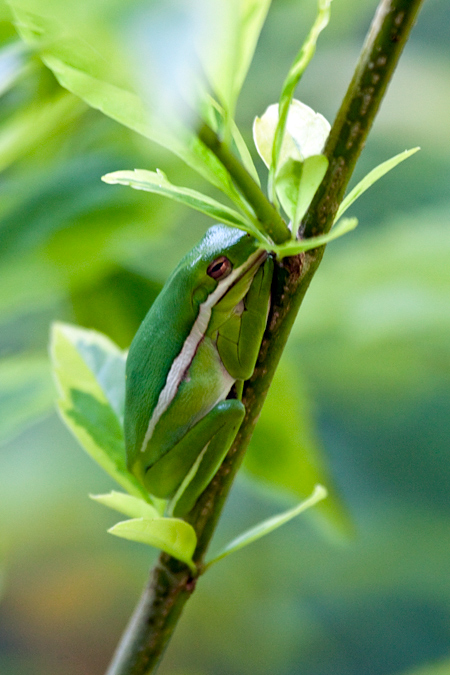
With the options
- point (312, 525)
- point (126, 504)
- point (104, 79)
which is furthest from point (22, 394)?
point (312, 525)

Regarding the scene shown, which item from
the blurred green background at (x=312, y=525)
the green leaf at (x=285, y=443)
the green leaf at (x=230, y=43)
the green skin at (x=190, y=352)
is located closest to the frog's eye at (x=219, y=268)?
the green skin at (x=190, y=352)

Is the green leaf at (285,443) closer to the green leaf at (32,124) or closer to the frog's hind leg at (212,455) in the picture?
the frog's hind leg at (212,455)

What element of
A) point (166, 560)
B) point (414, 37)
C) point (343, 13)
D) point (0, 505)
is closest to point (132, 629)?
point (166, 560)

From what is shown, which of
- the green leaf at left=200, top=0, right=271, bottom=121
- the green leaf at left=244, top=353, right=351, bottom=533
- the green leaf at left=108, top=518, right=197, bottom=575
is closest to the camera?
the green leaf at left=200, top=0, right=271, bottom=121

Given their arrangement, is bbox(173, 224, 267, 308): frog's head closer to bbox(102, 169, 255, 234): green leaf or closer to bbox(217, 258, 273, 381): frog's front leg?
bbox(217, 258, 273, 381): frog's front leg

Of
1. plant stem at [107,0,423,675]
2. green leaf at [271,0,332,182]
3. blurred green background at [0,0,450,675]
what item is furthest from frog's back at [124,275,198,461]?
blurred green background at [0,0,450,675]

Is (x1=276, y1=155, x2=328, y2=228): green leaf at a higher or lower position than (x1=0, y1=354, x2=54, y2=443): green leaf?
higher
